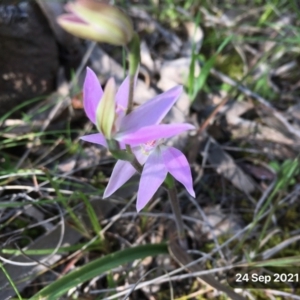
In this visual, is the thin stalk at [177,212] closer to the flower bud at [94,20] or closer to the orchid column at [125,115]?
the orchid column at [125,115]

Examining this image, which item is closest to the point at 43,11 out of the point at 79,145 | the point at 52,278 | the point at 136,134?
the point at 79,145

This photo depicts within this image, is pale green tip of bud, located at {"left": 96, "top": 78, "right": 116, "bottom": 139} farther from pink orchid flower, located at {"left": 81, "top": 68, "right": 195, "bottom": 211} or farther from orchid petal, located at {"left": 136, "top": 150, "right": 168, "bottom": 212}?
orchid petal, located at {"left": 136, "top": 150, "right": 168, "bottom": 212}

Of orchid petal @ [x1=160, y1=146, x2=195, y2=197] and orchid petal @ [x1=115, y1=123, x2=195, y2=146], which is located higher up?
orchid petal @ [x1=115, y1=123, x2=195, y2=146]

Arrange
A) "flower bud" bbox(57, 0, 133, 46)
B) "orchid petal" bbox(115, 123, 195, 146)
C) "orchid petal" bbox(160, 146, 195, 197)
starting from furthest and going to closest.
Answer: "orchid petal" bbox(160, 146, 195, 197) < "orchid petal" bbox(115, 123, 195, 146) < "flower bud" bbox(57, 0, 133, 46)

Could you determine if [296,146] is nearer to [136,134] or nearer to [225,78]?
[225,78]

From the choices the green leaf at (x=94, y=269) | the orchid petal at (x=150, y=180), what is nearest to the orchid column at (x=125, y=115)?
the orchid petal at (x=150, y=180)

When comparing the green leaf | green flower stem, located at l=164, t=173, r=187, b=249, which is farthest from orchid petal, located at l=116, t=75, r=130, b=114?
the green leaf
